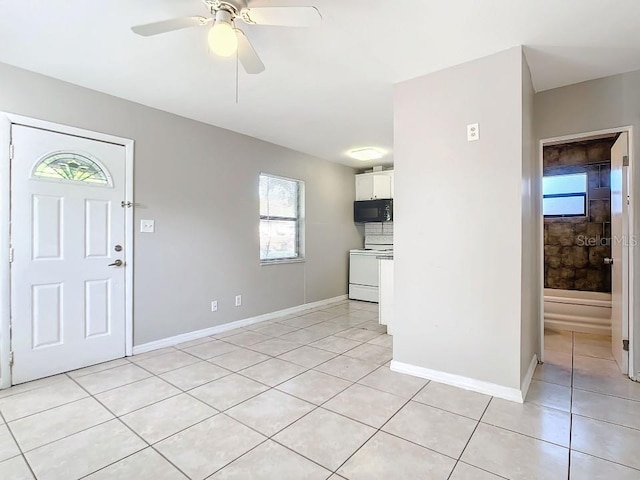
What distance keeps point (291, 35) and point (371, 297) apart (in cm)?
433

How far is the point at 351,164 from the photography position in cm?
598

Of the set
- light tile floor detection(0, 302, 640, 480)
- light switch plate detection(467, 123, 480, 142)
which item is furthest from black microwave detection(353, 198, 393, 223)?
light switch plate detection(467, 123, 480, 142)

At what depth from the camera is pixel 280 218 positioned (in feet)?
16.1

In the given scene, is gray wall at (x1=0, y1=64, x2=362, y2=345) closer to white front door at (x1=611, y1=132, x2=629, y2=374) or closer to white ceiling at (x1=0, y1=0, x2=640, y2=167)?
white ceiling at (x1=0, y1=0, x2=640, y2=167)

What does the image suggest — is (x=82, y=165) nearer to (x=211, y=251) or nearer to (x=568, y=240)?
(x=211, y=251)

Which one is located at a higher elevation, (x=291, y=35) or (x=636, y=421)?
(x=291, y=35)

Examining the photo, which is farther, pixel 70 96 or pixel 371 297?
pixel 371 297

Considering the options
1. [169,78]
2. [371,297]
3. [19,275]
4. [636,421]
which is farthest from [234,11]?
[371,297]

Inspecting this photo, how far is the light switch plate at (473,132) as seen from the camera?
2.41m

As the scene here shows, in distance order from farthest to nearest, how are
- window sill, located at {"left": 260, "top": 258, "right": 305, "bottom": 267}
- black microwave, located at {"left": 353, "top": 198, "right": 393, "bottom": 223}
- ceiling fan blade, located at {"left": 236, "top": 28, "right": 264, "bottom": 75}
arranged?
black microwave, located at {"left": 353, "top": 198, "right": 393, "bottom": 223} < window sill, located at {"left": 260, "top": 258, "right": 305, "bottom": 267} < ceiling fan blade, located at {"left": 236, "top": 28, "right": 264, "bottom": 75}

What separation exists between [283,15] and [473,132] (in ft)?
5.14

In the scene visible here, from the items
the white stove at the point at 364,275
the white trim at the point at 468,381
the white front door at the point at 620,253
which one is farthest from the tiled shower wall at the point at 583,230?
the white trim at the point at 468,381

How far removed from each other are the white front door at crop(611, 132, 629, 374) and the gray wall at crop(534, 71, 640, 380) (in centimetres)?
10

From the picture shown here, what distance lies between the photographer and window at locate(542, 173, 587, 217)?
5.03 meters
